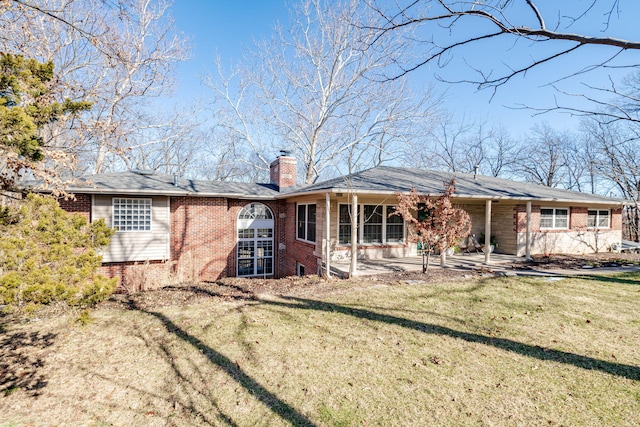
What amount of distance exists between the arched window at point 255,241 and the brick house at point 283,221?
44mm

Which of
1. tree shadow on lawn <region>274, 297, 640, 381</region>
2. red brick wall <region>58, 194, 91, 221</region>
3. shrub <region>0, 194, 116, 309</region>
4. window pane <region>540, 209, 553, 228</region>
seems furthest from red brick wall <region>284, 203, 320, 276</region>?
window pane <region>540, 209, 553, 228</region>

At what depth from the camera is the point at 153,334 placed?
505 cm

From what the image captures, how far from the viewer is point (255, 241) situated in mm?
13367

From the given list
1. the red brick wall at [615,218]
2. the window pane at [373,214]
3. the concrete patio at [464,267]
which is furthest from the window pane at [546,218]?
the window pane at [373,214]

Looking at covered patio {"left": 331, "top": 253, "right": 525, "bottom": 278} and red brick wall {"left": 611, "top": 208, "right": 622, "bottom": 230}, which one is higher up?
red brick wall {"left": 611, "top": 208, "right": 622, "bottom": 230}

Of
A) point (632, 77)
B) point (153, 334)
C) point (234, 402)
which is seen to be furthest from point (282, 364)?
point (632, 77)

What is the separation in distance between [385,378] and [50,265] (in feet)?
15.2

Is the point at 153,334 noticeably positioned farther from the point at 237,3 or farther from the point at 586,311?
the point at 237,3

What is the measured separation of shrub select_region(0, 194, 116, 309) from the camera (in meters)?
3.44

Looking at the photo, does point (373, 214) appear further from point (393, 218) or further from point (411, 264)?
point (411, 264)

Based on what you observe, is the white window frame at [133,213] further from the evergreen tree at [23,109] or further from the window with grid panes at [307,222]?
the evergreen tree at [23,109]

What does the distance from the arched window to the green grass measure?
6.51 meters

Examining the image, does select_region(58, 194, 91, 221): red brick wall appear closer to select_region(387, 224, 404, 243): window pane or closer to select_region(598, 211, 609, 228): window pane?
select_region(387, 224, 404, 243): window pane

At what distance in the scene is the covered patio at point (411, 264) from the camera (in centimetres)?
954
